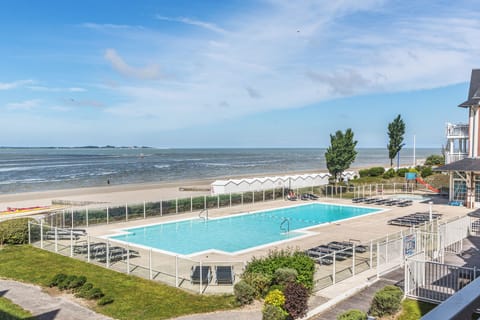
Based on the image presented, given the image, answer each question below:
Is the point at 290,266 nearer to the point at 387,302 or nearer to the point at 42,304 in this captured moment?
the point at 387,302

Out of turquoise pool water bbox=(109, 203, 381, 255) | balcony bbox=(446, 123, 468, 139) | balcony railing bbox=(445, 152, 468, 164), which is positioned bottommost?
turquoise pool water bbox=(109, 203, 381, 255)

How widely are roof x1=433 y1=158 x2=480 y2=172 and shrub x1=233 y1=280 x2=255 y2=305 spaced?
988 inches

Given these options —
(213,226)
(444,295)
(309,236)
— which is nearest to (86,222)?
(213,226)

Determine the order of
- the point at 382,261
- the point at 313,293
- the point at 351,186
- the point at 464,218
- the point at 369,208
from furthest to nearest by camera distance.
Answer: the point at 351,186 → the point at 369,208 → the point at 464,218 → the point at 382,261 → the point at 313,293

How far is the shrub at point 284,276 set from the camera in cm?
1256

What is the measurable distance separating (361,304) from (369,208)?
76.3 feet

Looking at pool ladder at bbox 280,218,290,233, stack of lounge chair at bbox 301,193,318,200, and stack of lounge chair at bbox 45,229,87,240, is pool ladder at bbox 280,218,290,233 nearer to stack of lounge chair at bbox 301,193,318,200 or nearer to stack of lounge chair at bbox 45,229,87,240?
stack of lounge chair at bbox 301,193,318,200

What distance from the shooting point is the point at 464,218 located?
20391mm

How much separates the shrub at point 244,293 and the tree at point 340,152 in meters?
36.0

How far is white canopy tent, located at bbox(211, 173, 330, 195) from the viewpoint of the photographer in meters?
39.1

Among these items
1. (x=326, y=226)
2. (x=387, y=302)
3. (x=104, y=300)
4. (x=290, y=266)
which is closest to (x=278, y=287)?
(x=290, y=266)

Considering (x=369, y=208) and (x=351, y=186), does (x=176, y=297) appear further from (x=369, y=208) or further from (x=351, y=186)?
(x=351, y=186)

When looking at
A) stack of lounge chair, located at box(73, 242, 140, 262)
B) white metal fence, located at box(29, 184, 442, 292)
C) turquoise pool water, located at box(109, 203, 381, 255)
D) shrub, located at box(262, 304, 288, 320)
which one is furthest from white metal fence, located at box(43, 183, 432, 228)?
shrub, located at box(262, 304, 288, 320)

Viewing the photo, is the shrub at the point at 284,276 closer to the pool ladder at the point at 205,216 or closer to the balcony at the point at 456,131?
the pool ladder at the point at 205,216
